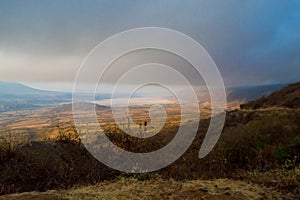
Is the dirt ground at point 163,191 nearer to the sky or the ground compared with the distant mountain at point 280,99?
nearer to the ground

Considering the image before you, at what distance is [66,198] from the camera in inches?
198

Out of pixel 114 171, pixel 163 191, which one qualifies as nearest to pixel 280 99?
pixel 114 171

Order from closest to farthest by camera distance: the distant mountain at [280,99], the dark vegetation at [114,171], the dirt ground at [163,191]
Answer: the dirt ground at [163,191], the dark vegetation at [114,171], the distant mountain at [280,99]

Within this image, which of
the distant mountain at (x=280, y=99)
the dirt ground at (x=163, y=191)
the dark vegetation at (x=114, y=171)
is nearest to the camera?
the dirt ground at (x=163, y=191)

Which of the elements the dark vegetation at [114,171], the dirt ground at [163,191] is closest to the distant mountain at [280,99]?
the dark vegetation at [114,171]

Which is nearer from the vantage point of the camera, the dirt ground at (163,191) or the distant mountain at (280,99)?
the dirt ground at (163,191)

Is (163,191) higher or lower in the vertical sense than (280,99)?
lower

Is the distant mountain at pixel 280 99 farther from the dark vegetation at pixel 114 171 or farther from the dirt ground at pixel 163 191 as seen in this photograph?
the dirt ground at pixel 163 191

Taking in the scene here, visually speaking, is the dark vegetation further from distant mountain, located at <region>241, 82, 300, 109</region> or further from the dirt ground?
distant mountain, located at <region>241, 82, 300, 109</region>

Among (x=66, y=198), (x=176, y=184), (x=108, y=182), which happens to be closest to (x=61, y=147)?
(x=108, y=182)

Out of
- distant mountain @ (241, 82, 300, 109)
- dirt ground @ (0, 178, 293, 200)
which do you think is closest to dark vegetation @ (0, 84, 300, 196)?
dirt ground @ (0, 178, 293, 200)

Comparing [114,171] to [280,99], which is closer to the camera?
[114,171]

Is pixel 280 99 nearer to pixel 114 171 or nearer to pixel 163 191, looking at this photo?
pixel 114 171

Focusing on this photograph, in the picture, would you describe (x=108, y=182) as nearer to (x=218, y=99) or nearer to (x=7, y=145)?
(x=7, y=145)
